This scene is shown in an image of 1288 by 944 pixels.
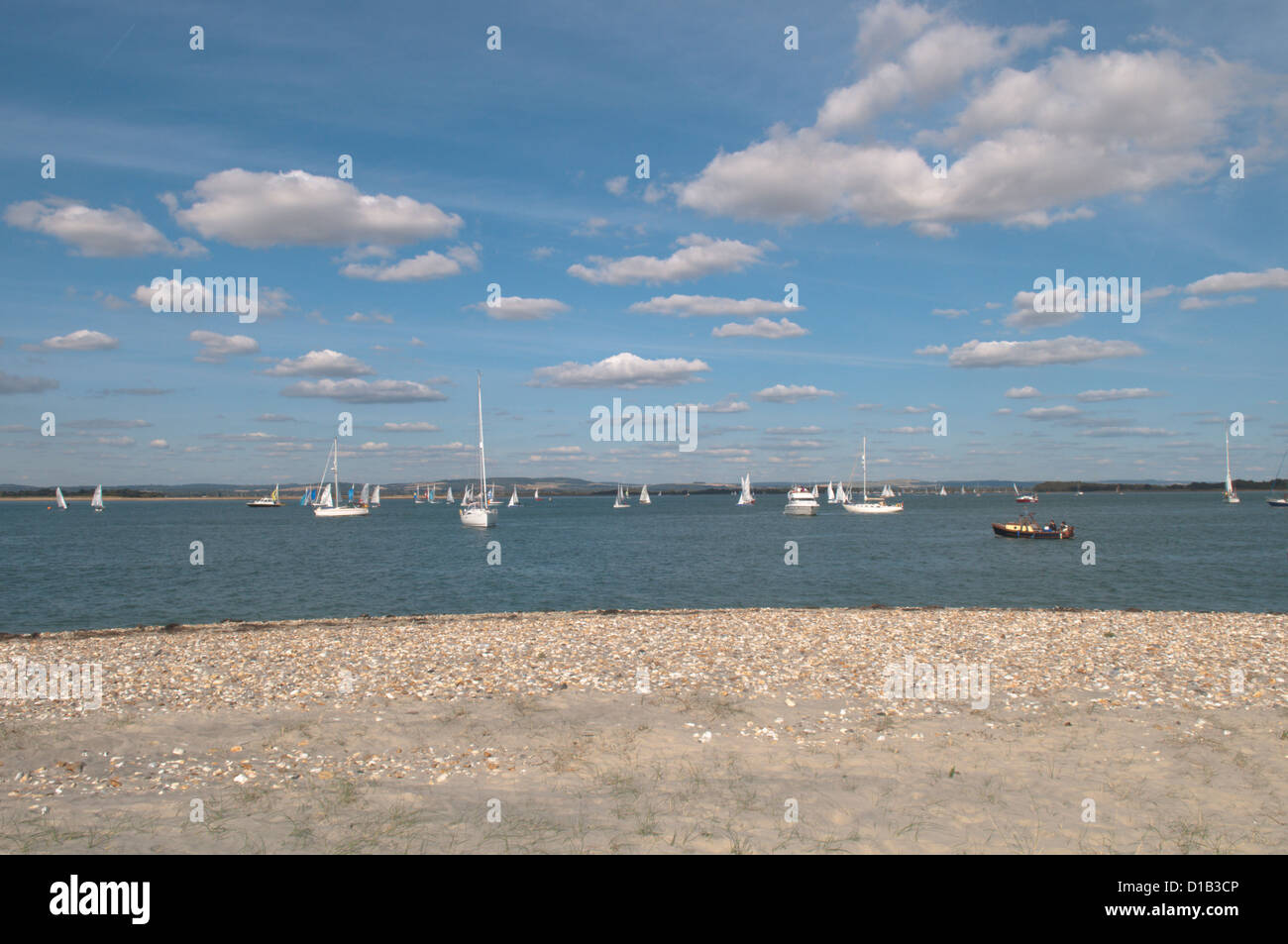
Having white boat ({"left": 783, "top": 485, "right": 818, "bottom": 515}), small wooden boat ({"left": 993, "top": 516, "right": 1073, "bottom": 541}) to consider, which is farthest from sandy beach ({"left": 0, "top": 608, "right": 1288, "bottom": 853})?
white boat ({"left": 783, "top": 485, "right": 818, "bottom": 515})

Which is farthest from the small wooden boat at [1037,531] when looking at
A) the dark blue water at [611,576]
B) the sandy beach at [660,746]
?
the sandy beach at [660,746]

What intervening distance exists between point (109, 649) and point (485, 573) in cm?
3413

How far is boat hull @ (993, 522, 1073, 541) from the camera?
8344 cm

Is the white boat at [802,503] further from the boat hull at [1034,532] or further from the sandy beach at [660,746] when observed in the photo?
the sandy beach at [660,746]

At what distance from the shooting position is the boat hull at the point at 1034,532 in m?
83.4

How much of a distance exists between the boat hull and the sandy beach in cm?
6583

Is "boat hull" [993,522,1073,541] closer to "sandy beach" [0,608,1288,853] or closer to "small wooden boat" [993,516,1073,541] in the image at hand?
"small wooden boat" [993,516,1073,541]

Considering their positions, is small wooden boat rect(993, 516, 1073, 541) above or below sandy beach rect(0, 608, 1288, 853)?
below

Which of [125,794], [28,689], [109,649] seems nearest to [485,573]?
[109,649]

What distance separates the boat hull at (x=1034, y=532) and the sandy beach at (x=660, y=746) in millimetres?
65833

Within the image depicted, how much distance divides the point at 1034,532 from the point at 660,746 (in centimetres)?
8317
